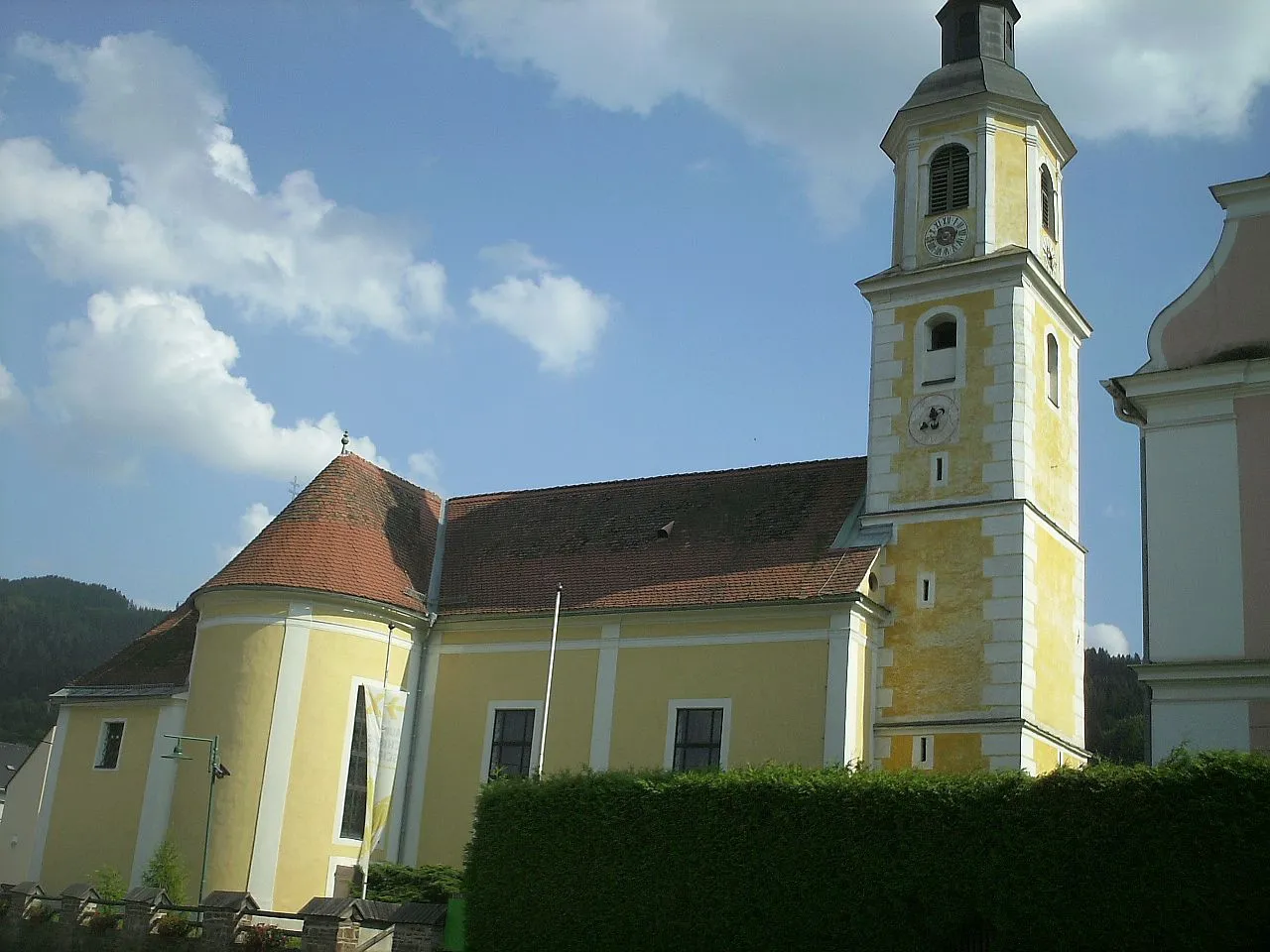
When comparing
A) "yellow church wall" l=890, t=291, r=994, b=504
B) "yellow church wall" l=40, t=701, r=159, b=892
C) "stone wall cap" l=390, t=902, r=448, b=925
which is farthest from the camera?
"yellow church wall" l=40, t=701, r=159, b=892

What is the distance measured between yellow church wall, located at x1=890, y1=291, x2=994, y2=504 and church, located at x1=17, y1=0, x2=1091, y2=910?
0.17ft

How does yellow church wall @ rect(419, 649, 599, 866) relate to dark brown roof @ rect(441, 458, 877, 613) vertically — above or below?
below

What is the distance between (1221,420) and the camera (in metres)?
19.9

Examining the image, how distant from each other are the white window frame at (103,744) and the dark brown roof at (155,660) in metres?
0.82

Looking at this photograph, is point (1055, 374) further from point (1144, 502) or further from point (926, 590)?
point (1144, 502)

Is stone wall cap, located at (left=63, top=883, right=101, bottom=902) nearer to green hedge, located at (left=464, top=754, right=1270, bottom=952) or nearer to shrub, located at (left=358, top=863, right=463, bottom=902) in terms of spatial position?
shrub, located at (left=358, top=863, right=463, bottom=902)

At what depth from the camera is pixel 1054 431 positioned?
2898 cm

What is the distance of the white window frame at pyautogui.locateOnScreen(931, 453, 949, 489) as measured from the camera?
27.6 metres

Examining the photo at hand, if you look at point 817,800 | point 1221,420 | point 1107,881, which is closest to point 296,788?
point 817,800

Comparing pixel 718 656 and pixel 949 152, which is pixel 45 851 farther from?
pixel 949 152

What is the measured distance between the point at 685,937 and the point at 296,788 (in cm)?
1082

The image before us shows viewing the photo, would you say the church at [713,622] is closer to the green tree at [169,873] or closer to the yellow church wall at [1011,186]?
the yellow church wall at [1011,186]

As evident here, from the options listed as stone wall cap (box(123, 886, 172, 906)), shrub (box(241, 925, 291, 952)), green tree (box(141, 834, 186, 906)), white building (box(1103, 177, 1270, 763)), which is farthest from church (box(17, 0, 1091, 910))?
white building (box(1103, 177, 1270, 763))

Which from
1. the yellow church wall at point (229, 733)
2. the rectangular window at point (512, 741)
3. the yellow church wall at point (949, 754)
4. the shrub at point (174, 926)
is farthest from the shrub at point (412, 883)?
the yellow church wall at point (949, 754)
